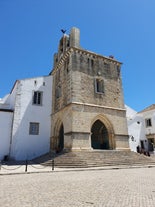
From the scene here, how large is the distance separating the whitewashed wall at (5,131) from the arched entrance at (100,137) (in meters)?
9.26

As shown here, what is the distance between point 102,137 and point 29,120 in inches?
331

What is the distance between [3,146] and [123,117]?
42.0 feet

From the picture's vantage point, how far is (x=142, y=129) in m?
26.8

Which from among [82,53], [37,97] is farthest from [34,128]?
[82,53]

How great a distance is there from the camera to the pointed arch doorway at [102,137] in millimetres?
17641

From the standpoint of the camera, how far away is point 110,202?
4.48 m

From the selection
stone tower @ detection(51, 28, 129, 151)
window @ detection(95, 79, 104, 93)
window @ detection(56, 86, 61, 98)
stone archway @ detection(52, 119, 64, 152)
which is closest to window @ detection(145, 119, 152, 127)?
stone tower @ detection(51, 28, 129, 151)

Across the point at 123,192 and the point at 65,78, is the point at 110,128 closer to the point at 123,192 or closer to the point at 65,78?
the point at 65,78

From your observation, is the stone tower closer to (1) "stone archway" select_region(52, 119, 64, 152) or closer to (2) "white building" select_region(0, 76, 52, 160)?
(1) "stone archway" select_region(52, 119, 64, 152)

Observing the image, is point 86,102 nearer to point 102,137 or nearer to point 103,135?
point 103,135

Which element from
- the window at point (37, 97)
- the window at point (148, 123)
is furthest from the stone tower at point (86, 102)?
the window at point (148, 123)

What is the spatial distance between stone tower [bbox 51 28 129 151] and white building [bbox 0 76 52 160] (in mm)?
986

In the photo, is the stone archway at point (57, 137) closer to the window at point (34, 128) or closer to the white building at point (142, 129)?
the window at point (34, 128)

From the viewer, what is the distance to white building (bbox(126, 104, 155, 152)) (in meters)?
25.1
